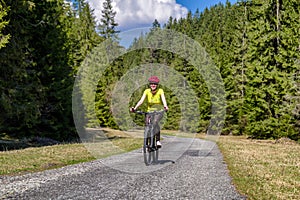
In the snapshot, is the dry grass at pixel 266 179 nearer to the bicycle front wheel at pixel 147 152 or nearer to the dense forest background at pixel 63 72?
the bicycle front wheel at pixel 147 152

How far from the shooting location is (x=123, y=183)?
8273 mm

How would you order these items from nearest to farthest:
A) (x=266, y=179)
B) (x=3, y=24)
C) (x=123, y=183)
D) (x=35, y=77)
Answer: (x=123, y=183), (x=266, y=179), (x=3, y=24), (x=35, y=77)

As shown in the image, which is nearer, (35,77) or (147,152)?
(147,152)

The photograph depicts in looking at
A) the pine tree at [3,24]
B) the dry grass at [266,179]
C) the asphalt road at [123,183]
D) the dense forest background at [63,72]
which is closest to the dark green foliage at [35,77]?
the dense forest background at [63,72]

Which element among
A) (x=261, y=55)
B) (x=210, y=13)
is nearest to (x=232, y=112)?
(x=261, y=55)

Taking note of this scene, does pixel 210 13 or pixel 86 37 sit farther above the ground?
pixel 210 13

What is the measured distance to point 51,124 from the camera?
2609cm

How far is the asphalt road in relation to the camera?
7.13m

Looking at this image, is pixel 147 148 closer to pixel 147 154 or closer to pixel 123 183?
pixel 147 154

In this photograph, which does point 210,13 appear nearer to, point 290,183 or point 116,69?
point 116,69

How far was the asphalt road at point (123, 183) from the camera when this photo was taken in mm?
7133

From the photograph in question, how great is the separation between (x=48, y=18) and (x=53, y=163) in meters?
18.2

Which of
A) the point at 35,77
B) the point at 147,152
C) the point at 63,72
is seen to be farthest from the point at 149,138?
the point at 63,72

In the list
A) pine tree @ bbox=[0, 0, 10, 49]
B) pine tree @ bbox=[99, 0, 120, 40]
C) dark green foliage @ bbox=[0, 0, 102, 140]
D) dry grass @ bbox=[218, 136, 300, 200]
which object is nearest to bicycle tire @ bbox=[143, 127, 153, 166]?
dry grass @ bbox=[218, 136, 300, 200]
